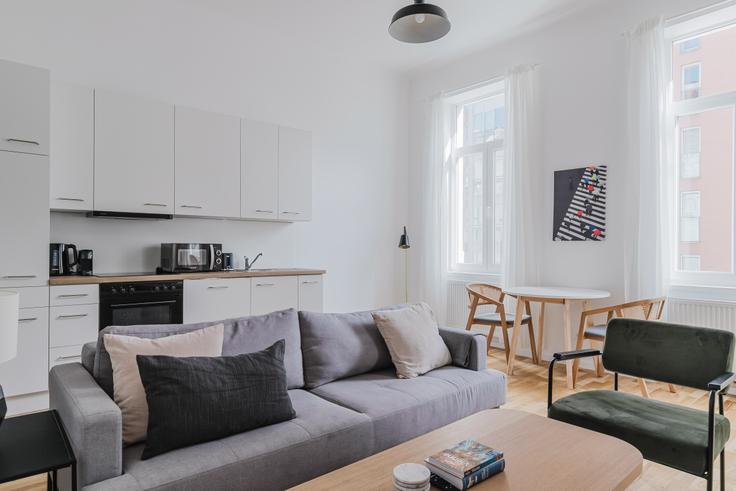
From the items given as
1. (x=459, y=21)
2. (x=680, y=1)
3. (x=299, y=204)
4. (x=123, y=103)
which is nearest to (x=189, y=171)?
(x=123, y=103)

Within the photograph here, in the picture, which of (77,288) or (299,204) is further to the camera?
(299,204)

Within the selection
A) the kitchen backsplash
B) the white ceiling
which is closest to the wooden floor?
the kitchen backsplash

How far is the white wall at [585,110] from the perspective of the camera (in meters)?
3.97

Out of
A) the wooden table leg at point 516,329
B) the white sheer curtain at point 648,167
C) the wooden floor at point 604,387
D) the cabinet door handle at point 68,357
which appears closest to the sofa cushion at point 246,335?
the wooden floor at point 604,387

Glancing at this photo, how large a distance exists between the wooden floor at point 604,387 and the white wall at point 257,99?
1.98 meters

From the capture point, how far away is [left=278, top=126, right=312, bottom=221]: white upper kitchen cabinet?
4.42 meters

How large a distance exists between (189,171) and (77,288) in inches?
49.7

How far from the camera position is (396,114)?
19.4 feet

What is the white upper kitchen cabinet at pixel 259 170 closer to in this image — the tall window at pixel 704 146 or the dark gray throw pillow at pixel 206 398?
the dark gray throw pillow at pixel 206 398

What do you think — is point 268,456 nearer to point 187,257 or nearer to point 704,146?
point 187,257

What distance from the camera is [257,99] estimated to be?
4.64m

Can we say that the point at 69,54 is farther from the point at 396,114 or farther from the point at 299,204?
the point at 396,114

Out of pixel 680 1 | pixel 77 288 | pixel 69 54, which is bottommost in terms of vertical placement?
pixel 77 288

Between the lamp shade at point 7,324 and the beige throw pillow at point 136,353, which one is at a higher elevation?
the lamp shade at point 7,324
